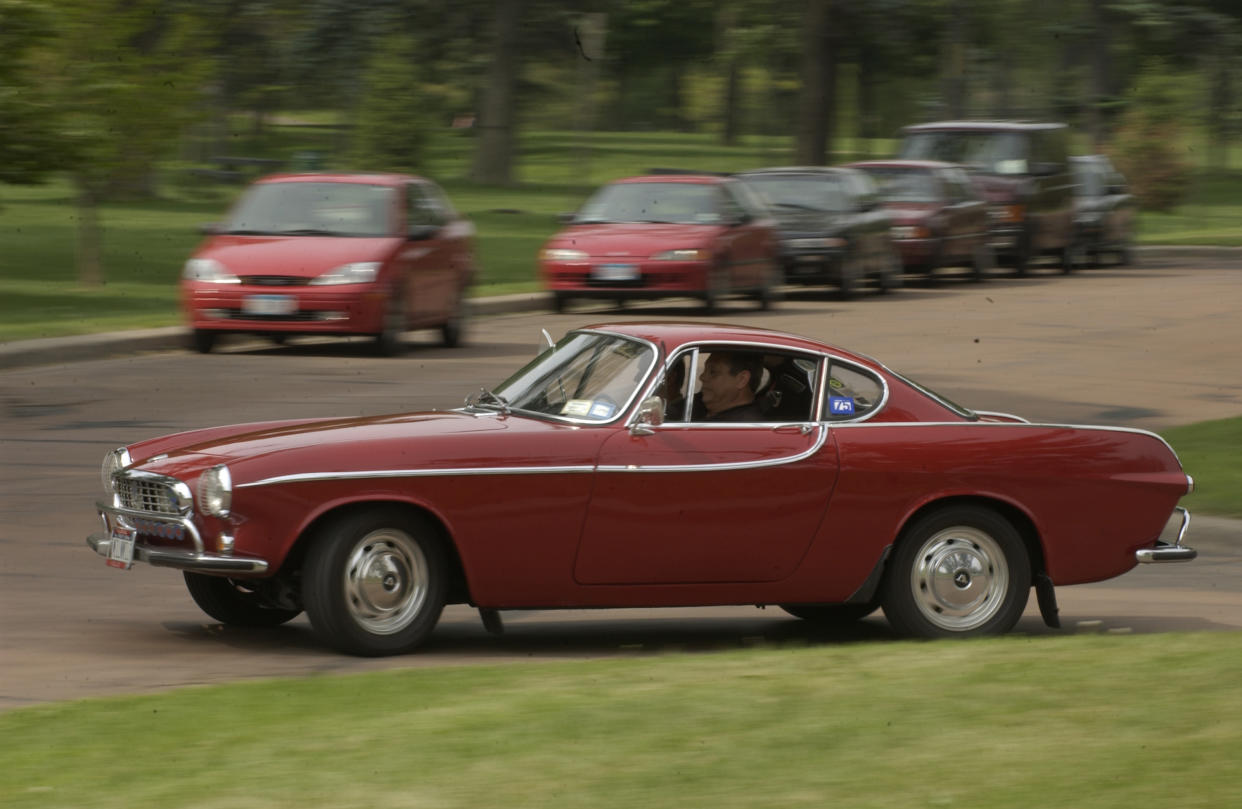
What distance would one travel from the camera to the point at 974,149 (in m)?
31.9

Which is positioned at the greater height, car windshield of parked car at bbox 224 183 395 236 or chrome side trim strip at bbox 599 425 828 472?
car windshield of parked car at bbox 224 183 395 236

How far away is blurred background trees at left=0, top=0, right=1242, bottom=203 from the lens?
24.1m

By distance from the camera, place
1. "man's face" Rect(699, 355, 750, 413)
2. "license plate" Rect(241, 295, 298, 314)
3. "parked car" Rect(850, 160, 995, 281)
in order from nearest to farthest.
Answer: "man's face" Rect(699, 355, 750, 413) < "license plate" Rect(241, 295, 298, 314) < "parked car" Rect(850, 160, 995, 281)

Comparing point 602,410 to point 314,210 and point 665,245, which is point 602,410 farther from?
point 665,245

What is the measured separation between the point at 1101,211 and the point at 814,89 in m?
7.53

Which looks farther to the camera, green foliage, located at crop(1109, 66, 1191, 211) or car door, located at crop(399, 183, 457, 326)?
green foliage, located at crop(1109, 66, 1191, 211)

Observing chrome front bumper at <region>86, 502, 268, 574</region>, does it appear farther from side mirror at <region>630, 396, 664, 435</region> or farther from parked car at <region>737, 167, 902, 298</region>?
parked car at <region>737, 167, 902, 298</region>

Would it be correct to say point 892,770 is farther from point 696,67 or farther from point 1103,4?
point 696,67

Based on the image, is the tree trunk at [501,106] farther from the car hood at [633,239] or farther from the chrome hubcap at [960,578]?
the chrome hubcap at [960,578]

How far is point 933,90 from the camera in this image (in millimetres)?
72188

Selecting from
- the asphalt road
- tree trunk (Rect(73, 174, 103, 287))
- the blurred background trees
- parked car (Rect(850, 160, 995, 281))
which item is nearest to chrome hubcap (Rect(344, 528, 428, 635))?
the asphalt road

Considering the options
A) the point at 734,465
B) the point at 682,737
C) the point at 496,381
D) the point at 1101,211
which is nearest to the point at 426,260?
the point at 496,381

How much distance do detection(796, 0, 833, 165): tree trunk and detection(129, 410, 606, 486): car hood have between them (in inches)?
1176

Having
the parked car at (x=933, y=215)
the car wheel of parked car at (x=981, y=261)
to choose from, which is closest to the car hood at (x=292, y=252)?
the parked car at (x=933, y=215)
